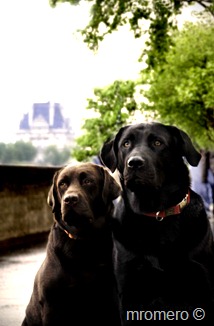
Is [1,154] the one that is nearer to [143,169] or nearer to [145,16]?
[145,16]

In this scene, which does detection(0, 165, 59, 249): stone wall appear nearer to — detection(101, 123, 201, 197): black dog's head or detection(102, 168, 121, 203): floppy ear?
detection(102, 168, 121, 203): floppy ear

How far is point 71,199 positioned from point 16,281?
3587 millimetres

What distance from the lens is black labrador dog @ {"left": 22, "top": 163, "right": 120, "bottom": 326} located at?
5.26 m

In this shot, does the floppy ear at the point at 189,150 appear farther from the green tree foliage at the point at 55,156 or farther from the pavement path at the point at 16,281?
the green tree foliage at the point at 55,156

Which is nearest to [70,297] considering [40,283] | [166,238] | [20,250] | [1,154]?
[40,283]

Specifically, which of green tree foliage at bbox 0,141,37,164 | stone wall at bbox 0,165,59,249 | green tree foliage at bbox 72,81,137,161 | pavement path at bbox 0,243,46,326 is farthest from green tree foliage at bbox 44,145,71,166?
pavement path at bbox 0,243,46,326

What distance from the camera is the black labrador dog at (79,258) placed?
526 cm

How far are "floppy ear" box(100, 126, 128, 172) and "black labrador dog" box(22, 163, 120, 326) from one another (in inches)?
6.0

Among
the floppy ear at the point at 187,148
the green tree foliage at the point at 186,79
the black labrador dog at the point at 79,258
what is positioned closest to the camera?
the black labrador dog at the point at 79,258

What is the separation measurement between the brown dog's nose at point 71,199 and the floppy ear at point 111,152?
41 centimetres

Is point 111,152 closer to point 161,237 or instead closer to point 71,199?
point 71,199

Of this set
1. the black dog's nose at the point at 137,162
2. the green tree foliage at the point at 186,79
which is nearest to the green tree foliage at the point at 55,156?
the green tree foliage at the point at 186,79

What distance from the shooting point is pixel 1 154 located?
5207 inches

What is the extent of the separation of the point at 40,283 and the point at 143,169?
3.86 ft
